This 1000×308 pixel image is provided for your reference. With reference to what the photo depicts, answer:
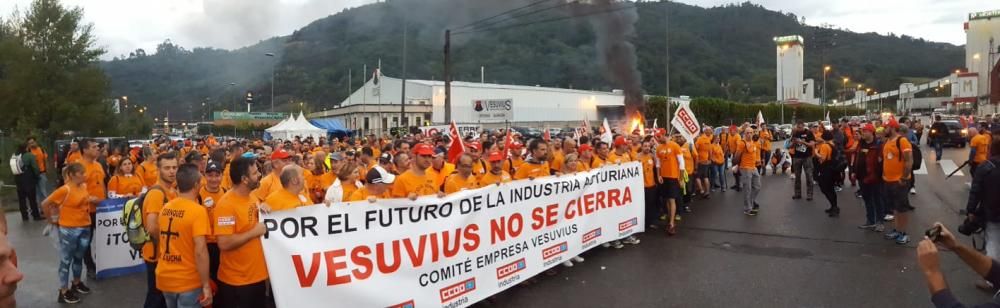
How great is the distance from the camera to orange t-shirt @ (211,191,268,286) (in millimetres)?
3650

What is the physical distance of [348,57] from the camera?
110 meters

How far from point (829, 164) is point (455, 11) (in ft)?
125

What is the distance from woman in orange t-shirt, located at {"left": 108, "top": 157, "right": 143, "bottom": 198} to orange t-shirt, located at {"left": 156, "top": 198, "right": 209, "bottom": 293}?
153 inches

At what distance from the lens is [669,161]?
861 cm

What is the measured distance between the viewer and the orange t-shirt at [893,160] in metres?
7.37

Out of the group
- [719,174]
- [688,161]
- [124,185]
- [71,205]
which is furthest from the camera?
[719,174]

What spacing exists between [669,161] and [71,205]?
23.7 ft

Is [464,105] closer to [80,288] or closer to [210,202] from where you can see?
[80,288]

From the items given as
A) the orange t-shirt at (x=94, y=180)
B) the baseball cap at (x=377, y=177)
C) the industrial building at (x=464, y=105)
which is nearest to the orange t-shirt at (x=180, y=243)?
the baseball cap at (x=377, y=177)

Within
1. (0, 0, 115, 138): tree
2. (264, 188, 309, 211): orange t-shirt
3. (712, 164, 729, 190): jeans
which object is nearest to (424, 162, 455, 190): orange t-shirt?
(264, 188, 309, 211): orange t-shirt

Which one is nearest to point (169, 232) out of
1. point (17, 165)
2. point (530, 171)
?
point (530, 171)

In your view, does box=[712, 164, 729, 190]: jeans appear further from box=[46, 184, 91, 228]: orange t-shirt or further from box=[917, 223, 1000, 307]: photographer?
box=[46, 184, 91, 228]: orange t-shirt

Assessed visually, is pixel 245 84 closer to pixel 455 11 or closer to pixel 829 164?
pixel 455 11

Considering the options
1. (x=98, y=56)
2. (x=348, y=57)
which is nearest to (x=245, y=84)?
(x=348, y=57)
